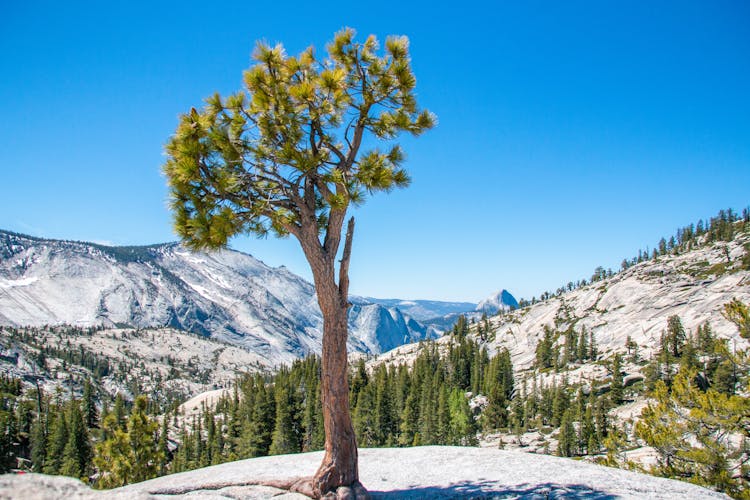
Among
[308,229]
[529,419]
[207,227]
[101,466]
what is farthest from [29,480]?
[529,419]

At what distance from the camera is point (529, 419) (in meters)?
86.3

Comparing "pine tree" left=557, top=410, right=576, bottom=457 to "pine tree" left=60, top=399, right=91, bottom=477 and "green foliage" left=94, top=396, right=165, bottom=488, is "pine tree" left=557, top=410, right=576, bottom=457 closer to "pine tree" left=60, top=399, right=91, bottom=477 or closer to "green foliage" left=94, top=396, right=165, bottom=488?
"green foliage" left=94, top=396, right=165, bottom=488

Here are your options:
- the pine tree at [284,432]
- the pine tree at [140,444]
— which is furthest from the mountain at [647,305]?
the pine tree at [140,444]

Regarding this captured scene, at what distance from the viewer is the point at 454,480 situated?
39.1 feet

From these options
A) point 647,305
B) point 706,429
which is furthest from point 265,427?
point 647,305

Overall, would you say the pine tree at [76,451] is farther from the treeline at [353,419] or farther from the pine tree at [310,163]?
the pine tree at [310,163]

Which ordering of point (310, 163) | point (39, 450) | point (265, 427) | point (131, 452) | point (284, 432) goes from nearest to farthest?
point (310, 163)
point (131, 452)
point (284, 432)
point (265, 427)
point (39, 450)

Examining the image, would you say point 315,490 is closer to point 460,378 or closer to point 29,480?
point 29,480

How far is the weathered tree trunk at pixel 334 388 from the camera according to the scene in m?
9.87

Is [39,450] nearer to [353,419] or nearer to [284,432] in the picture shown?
[284,432]

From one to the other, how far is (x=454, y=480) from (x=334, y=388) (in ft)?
16.0

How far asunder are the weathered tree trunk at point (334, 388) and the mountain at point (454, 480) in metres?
0.85

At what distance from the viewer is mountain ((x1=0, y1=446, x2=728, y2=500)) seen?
33.3 feet

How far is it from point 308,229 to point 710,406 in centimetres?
1348
